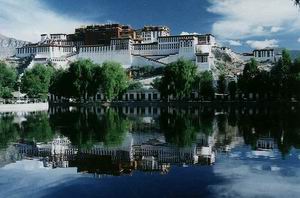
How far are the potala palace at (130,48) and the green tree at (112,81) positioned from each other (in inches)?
1065

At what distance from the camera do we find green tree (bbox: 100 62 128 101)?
8200cm

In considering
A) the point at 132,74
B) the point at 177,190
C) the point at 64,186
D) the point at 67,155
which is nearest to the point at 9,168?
the point at 67,155

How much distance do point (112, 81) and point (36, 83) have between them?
1611 cm

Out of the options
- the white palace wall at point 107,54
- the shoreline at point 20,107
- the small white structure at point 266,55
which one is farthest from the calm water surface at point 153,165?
the small white structure at point 266,55

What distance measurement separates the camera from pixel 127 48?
116812mm

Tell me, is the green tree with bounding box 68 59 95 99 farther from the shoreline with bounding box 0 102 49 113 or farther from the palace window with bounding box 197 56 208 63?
the palace window with bounding box 197 56 208 63

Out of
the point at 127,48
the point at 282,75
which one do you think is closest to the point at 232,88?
the point at 282,75

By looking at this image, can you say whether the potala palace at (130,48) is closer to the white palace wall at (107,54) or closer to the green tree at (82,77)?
the white palace wall at (107,54)

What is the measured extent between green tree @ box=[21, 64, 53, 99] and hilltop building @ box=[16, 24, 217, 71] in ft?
89.7

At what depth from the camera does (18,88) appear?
97750mm

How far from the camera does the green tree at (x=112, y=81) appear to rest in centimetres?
8200

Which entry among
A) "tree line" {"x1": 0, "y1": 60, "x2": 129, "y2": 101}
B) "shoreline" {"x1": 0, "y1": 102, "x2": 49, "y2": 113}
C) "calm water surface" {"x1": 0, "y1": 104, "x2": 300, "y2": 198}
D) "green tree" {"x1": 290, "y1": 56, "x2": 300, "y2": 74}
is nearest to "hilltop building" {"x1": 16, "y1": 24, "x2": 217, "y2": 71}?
"tree line" {"x1": 0, "y1": 60, "x2": 129, "y2": 101}

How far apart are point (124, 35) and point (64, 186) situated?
359 ft

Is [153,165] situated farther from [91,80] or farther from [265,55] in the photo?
[265,55]
